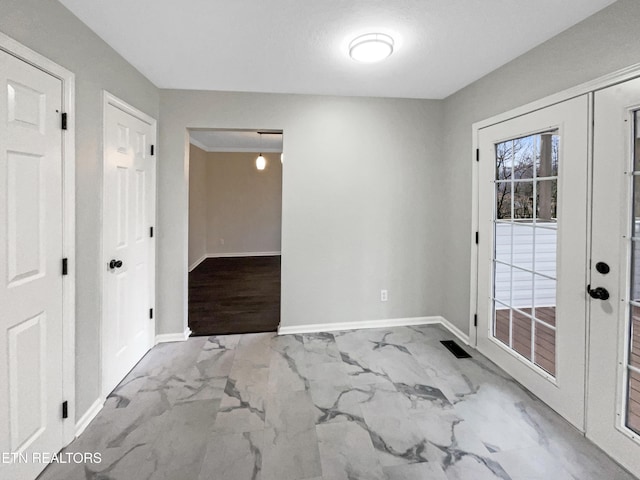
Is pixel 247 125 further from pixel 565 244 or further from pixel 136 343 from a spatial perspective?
pixel 565 244

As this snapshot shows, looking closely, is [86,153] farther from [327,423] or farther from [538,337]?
[538,337]

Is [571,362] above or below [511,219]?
below

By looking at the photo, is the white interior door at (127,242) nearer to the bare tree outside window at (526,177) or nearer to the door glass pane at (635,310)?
the bare tree outside window at (526,177)

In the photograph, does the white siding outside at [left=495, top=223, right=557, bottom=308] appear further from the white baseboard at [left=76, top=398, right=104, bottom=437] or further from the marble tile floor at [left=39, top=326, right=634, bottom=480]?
the white baseboard at [left=76, top=398, right=104, bottom=437]

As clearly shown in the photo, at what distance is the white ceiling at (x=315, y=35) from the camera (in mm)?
1777

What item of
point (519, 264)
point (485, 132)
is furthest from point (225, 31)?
point (519, 264)

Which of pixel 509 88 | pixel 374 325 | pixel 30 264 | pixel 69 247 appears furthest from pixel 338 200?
pixel 30 264

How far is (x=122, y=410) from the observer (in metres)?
2.10

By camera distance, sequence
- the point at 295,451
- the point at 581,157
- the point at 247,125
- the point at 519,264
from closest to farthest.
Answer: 1. the point at 295,451
2. the point at 581,157
3. the point at 519,264
4. the point at 247,125

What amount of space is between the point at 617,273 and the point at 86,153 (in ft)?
10.1

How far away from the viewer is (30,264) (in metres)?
1.53

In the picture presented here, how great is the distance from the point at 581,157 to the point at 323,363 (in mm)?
2298

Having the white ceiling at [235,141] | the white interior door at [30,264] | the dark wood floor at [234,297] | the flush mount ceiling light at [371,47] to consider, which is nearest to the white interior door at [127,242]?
the white interior door at [30,264]

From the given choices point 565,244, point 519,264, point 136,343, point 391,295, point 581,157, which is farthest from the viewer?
point 391,295
